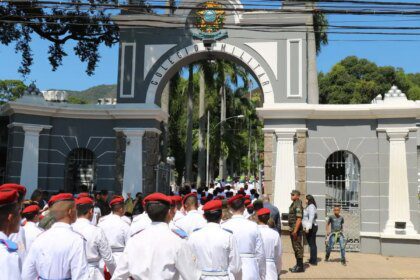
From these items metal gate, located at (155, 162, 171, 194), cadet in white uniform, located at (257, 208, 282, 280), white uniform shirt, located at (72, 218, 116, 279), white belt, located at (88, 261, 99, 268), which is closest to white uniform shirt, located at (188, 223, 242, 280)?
white uniform shirt, located at (72, 218, 116, 279)

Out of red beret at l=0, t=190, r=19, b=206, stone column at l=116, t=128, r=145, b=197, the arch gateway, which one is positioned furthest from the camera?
stone column at l=116, t=128, r=145, b=197

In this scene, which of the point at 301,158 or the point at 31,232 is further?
the point at 301,158

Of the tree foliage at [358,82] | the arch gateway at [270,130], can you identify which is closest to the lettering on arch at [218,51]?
the arch gateway at [270,130]

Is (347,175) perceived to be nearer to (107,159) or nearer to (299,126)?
(299,126)

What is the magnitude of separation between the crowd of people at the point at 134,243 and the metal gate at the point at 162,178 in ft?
27.6

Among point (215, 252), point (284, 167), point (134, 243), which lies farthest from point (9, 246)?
point (284, 167)

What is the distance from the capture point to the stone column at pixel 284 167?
1521cm

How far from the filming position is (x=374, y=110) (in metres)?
15.2

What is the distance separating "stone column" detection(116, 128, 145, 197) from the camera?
16094 millimetres

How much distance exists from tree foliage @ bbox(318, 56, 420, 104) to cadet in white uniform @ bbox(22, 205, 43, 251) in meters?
37.0

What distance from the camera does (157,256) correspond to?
4.39 m

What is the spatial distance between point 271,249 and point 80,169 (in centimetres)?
1106

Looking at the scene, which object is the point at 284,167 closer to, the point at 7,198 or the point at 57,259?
the point at 57,259

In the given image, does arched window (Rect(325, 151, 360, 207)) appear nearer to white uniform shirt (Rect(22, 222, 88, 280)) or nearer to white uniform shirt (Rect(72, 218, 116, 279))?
white uniform shirt (Rect(72, 218, 116, 279))
